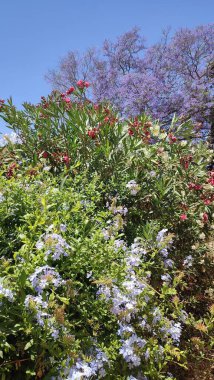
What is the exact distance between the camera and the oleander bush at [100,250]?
188cm

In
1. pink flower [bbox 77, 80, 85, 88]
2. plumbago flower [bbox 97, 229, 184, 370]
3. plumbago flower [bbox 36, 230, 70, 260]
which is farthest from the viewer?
pink flower [bbox 77, 80, 85, 88]

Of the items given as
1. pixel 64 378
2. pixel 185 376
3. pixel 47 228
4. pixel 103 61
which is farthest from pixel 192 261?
pixel 103 61

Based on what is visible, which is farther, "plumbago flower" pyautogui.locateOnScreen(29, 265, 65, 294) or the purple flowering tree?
the purple flowering tree

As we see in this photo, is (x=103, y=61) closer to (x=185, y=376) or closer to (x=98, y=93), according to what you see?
(x=98, y=93)

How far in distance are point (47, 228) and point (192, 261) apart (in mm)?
1626

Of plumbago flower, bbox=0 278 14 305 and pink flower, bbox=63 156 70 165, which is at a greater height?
pink flower, bbox=63 156 70 165

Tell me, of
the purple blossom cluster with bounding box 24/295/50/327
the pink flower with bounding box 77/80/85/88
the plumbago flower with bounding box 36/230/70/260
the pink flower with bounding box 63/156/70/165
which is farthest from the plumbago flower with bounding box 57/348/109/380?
the pink flower with bounding box 77/80/85/88

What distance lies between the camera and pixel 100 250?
2256 millimetres

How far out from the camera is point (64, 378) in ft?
5.90

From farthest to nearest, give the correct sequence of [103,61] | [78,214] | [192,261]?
[103,61], [192,261], [78,214]

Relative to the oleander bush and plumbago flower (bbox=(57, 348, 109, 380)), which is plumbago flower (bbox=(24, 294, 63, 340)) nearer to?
the oleander bush

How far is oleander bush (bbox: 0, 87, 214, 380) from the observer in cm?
188

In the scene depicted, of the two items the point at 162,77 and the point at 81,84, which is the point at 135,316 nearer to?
the point at 81,84

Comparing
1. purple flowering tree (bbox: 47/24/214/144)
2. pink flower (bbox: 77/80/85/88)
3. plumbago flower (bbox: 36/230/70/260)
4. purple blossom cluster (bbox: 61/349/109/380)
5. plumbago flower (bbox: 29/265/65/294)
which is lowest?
purple blossom cluster (bbox: 61/349/109/380)
